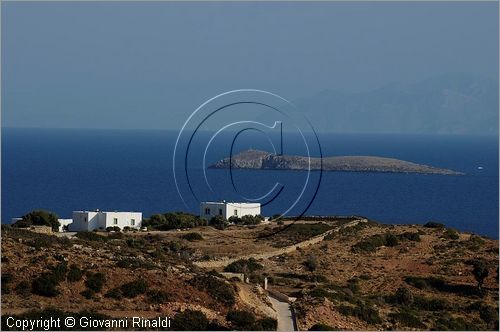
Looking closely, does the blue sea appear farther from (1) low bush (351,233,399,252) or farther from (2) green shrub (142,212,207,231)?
(1) low bush (351,233,399,252)

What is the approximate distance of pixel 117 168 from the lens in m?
170

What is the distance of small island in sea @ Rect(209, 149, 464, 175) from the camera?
183750 mm

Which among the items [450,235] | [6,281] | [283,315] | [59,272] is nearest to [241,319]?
[283,315]

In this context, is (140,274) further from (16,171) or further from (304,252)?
(16,171)

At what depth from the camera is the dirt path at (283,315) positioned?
94.8 feet

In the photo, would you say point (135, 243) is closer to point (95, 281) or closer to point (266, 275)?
point (266, 275)

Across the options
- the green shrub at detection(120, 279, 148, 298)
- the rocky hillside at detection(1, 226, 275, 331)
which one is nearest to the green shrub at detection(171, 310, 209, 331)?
the rocky hillside at detection(1, 226, 275, 331)

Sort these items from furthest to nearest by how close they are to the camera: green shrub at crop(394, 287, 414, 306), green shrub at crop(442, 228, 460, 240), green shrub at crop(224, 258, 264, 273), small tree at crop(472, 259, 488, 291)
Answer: green shrub at crop(442, 228, 460, 240), small tree at crop(472, 259, 488, 291), green shrub at crop(224, 258, 264, 273), green shrub at crop(394, 287, 414, 306)

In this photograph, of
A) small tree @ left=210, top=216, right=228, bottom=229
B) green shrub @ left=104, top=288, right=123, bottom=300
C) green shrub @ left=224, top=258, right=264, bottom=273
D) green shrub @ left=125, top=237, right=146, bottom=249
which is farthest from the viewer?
small tree @ left=210, top=216, right=228, bottom=229

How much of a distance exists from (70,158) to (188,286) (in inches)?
6683

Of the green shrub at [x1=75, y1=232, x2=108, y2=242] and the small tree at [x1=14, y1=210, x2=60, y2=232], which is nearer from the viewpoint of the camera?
the green shrub at [x1=75, y1=232, x2=108, y2=242]

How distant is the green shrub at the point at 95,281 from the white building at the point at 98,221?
2348 cm

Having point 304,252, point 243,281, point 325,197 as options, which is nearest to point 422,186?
point 325,197

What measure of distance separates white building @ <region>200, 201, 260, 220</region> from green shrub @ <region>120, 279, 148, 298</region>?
95.6 feet
